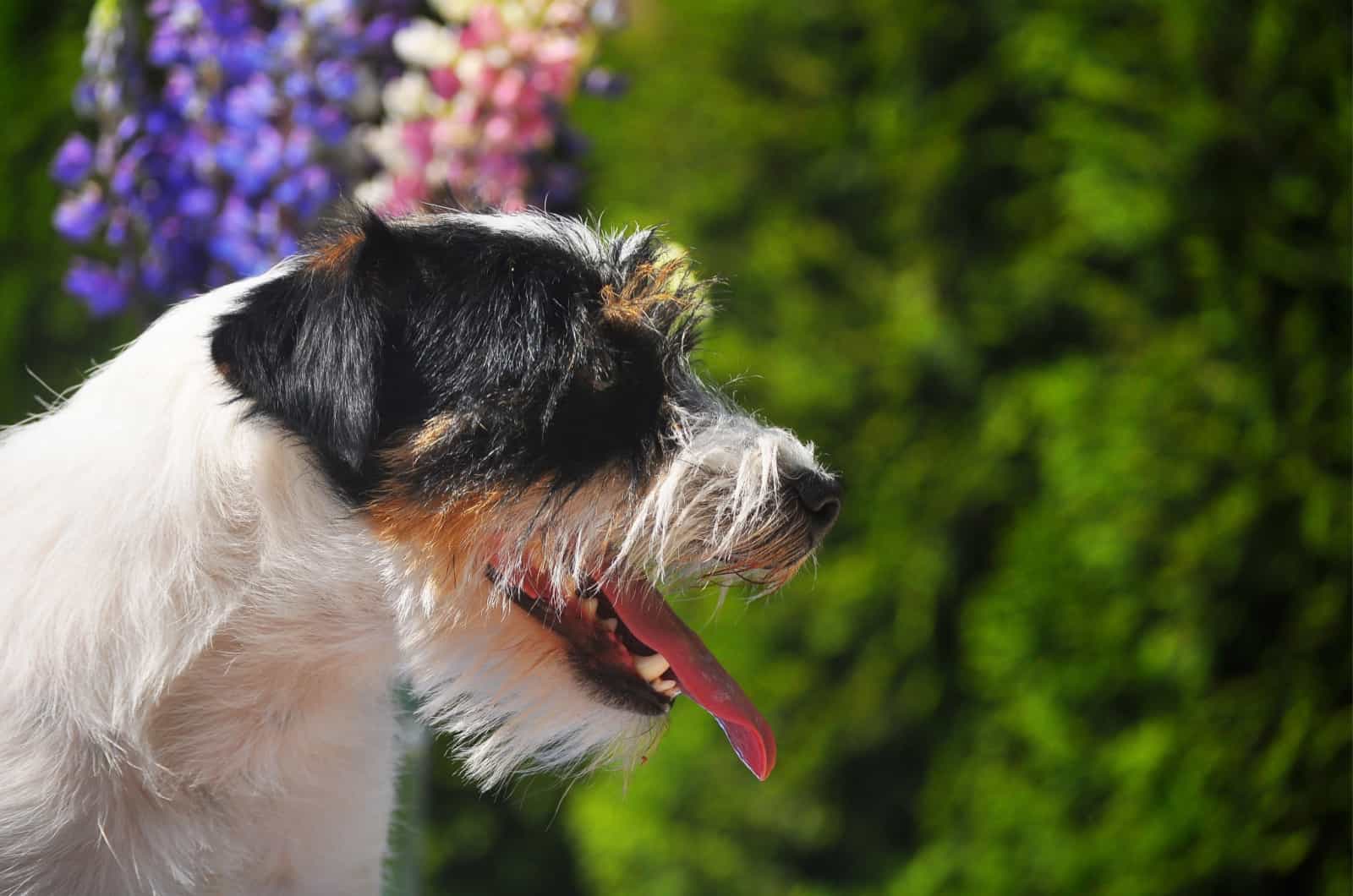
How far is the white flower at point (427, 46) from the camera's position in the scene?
3072 mm

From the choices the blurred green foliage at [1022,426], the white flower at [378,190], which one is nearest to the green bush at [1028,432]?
the blurred green foliage at [1022,426]

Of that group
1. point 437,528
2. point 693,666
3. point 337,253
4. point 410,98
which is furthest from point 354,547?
point 410,98

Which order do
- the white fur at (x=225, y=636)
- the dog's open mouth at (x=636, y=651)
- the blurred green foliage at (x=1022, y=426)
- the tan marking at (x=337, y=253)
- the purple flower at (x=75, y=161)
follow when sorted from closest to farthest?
the white fur at (x=225, y=636), the tan marking at (x=337, y=253), the dog's open mouth at (x=636, y=651), the purple flower at (x=75, y=161), the blurred green foliage at (x=1022, y=426)

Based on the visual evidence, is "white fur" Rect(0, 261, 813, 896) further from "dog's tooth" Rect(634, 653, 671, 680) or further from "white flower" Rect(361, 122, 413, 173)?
"white flower" Rect(361, 122, 413, 173)

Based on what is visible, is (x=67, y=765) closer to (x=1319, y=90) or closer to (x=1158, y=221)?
(x=1158, y=221)

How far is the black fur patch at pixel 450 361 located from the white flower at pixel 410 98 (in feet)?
3.62

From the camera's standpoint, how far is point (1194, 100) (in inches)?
152

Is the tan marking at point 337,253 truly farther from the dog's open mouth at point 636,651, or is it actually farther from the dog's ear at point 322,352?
the dog's open mouth at point 636,651

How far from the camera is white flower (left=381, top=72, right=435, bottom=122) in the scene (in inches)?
122

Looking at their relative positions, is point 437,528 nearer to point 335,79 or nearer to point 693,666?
point 693,666

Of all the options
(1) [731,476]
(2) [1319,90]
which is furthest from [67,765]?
(2) [1319,90]

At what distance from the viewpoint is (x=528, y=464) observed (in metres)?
1.96

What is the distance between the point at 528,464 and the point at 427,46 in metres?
1.55

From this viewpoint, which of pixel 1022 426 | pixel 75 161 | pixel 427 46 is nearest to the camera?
pixel 75 161
